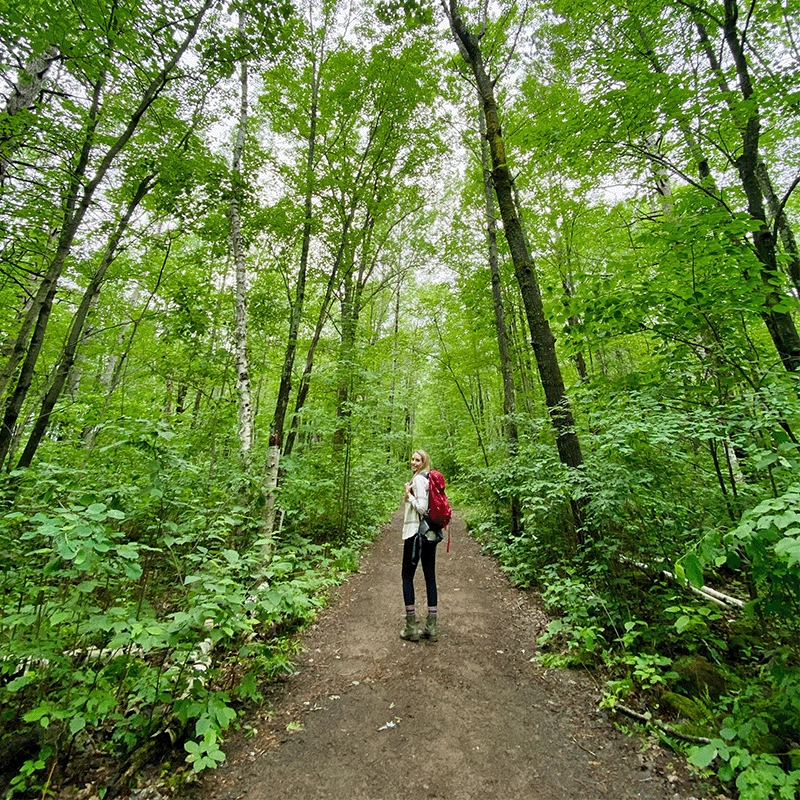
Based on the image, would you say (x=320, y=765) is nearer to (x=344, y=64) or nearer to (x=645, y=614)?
(x=645, y=614)

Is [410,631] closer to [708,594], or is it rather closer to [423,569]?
[423,569]

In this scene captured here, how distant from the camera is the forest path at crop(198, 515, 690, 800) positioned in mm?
2443

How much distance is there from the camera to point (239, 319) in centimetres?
814

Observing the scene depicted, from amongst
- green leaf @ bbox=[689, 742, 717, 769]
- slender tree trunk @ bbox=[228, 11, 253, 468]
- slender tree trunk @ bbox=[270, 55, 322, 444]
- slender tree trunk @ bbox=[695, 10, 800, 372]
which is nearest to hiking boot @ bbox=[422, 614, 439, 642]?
green leaf @ bbox=[689, 742, 717, 769]

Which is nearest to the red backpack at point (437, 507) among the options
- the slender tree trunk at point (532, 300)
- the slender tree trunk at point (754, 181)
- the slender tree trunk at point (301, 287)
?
the slender tree trunk at point (532, 300)

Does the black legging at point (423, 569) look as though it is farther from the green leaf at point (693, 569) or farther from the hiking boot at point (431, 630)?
the green leaf at point (693, 569)

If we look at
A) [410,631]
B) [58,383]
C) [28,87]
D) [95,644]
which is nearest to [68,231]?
[58,383]

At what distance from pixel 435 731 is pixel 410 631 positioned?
1470 millimetres

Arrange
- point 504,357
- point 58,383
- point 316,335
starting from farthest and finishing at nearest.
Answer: point 504,357, point 316,335, point 58,383

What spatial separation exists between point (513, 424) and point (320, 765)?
6.86m

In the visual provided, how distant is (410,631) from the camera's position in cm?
442

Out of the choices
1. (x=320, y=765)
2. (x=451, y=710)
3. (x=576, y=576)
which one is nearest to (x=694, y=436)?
(x=576, y=576)

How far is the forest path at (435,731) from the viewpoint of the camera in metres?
2.44

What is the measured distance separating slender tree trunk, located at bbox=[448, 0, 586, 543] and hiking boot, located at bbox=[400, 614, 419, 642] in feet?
8.65
